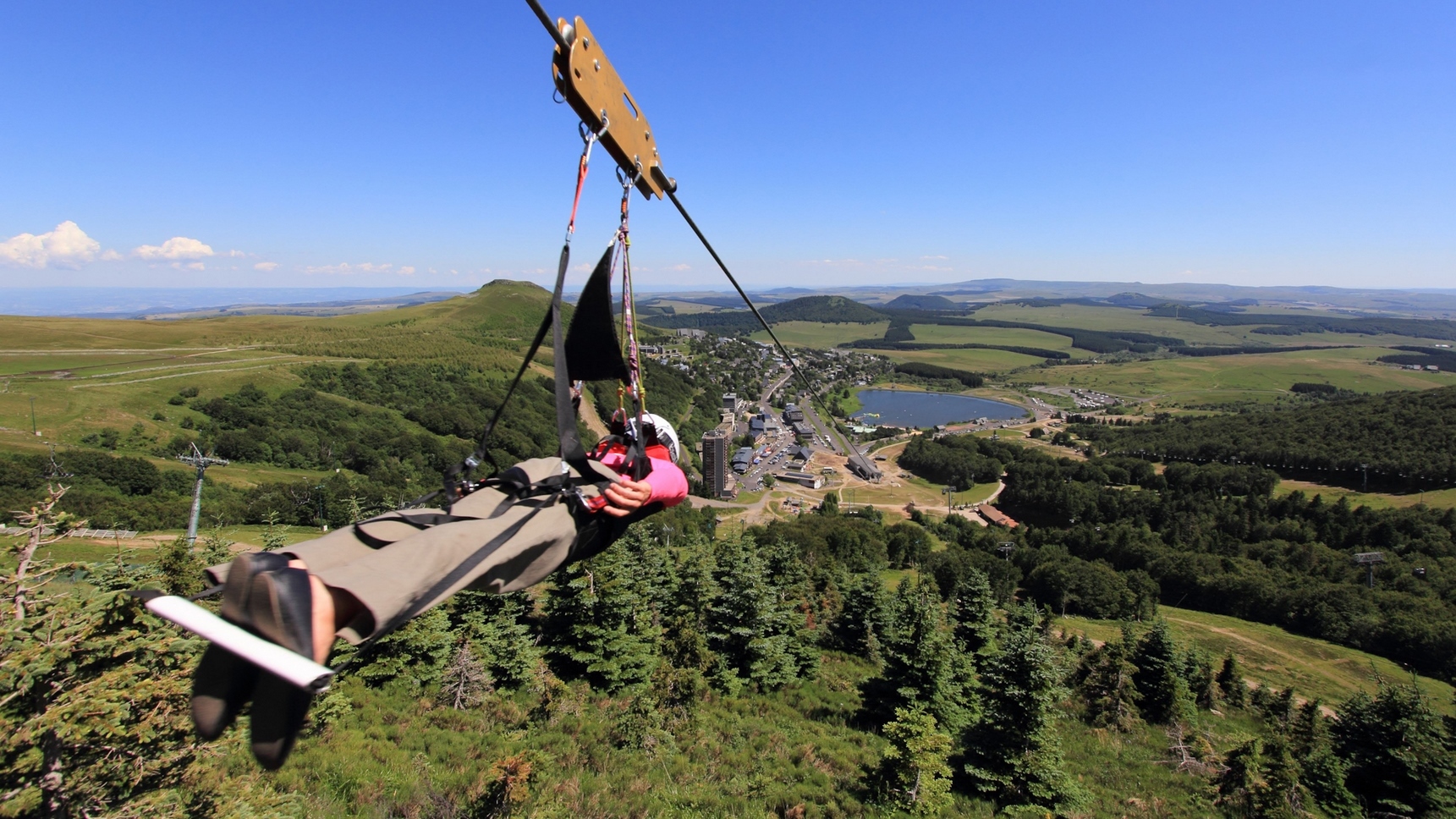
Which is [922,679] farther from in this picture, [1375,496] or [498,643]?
[1375,496]

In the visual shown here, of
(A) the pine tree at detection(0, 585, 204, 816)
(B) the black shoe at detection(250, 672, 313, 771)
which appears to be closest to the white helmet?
(B) the black shoe at detection(250, 672, 313, 771)

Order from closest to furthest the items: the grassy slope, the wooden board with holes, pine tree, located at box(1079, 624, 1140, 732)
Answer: the wooden board with holes
pine tree, located at box(1079, 624, 1140, 732)
the grassy slope

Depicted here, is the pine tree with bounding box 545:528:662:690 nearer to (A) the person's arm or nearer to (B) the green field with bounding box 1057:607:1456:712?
(A) the person's arm

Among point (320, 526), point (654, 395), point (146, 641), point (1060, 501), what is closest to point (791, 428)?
point (654, 395)

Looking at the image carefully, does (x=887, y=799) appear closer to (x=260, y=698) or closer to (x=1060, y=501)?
(x=260, y=698)

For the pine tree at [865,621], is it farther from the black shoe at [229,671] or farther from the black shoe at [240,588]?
the black shoe at [240,588]

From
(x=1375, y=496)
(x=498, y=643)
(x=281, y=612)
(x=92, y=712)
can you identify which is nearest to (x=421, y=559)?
(x=281, y=612)

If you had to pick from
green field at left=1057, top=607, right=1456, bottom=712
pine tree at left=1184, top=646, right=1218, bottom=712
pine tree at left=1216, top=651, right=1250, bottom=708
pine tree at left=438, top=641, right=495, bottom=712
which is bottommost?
green field at left=1057, top=607, right=1456, bottom=712

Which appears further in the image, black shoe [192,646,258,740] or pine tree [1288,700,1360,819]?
pine tree [1288,700,1360,819]
